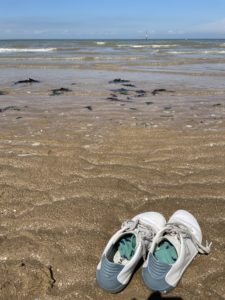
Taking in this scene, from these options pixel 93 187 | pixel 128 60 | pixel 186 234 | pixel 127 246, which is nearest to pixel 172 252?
pixel 186 234

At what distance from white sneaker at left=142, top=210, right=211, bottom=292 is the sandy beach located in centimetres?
8

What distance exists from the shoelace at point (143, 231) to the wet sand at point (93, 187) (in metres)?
0.21

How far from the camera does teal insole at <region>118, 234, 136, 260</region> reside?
252cm

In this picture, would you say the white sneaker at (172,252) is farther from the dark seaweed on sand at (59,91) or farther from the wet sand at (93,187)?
the dark seaweed on sand at (59,91)

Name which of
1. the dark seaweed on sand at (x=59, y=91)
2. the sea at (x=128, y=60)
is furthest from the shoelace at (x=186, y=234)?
the sea at (x=128, y=60)

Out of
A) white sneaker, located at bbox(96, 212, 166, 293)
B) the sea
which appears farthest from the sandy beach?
the sea

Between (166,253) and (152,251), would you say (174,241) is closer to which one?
(166,253)

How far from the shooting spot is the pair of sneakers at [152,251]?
2.30 m

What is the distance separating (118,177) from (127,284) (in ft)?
5.14

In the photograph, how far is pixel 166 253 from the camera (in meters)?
2.54

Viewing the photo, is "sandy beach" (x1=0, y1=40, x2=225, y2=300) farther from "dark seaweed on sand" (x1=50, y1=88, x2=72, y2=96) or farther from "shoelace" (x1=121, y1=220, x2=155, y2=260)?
"dark seaweed on sand" (x1=50, y1=88, x2=72, y2=96)

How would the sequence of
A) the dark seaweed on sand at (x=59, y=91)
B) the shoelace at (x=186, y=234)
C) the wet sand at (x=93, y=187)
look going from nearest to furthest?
the wet sand at (x=93, y=187)
the shoelace at (x=186, y=234)
the dark seaweed on sand at (x=59, y=91)

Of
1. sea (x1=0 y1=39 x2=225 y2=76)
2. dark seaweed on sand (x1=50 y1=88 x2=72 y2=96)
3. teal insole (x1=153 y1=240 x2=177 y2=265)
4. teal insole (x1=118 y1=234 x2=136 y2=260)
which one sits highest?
sea (x1=0 y1=39 x2=225 y2=76)

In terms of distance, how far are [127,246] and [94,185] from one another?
3.89 feet
